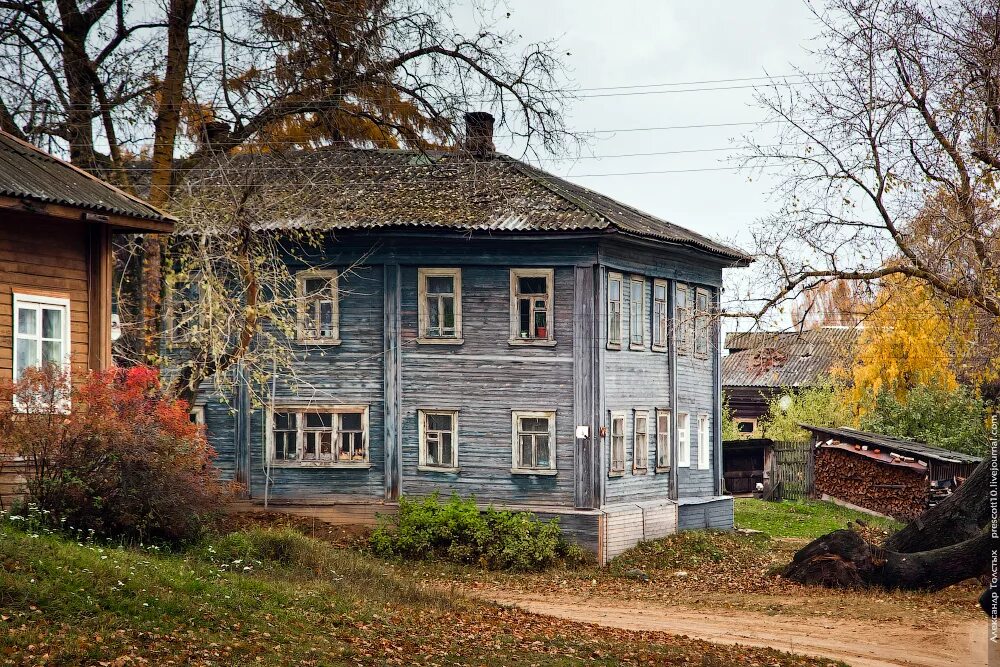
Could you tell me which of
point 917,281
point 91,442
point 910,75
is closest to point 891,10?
point 910,75

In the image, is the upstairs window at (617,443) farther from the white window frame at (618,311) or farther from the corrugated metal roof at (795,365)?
the corrugated metal roof at (795,365)

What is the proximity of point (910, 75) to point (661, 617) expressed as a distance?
31.4ft

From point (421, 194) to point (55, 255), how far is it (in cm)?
1010

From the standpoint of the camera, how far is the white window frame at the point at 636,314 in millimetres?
25759

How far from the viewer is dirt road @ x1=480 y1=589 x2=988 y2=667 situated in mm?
13953

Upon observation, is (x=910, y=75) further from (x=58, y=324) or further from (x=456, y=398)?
(x=58, y=324)

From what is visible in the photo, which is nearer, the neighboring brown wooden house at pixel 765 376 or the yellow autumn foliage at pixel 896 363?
the yellow autumn foliage at pixel 896 363

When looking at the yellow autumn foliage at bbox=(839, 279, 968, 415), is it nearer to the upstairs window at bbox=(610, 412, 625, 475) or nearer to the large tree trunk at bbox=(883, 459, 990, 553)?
the upstairs window at bbox=(610, 412, 625, 475)

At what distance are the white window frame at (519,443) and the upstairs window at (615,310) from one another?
2.09m

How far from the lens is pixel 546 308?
24406mm

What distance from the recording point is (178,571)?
13.1 m

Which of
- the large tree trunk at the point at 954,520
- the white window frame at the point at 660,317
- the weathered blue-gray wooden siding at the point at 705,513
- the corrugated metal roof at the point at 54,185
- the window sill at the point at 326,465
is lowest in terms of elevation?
the weathered blue-gray wooden siding at the point at 705,513

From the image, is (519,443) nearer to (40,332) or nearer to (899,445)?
(40,332)

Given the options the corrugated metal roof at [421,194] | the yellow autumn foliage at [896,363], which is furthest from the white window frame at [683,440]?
the yellow autumn foliage at [896,363]
